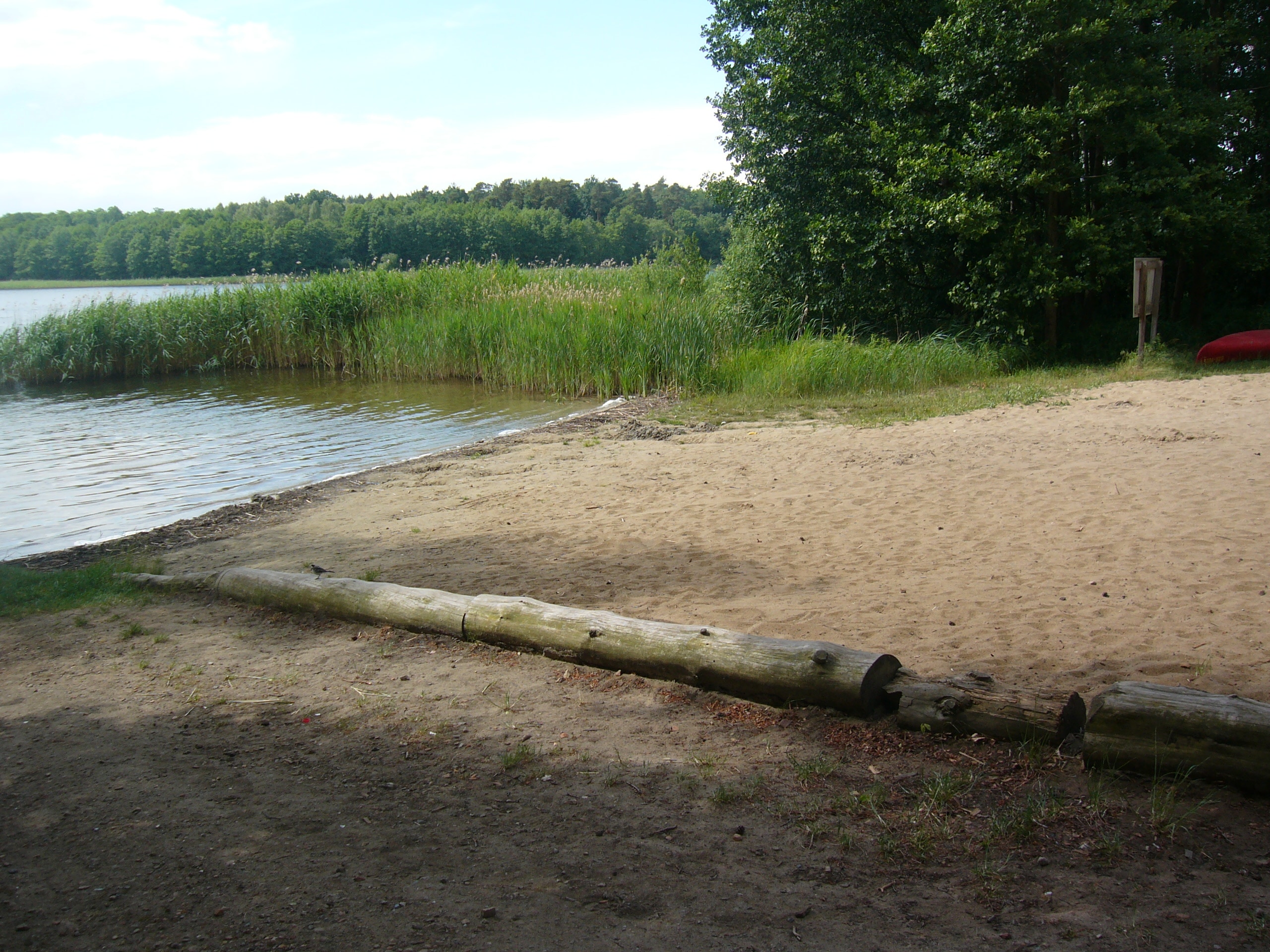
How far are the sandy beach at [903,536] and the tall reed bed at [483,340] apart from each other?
4.06m

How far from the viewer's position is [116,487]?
10500mm

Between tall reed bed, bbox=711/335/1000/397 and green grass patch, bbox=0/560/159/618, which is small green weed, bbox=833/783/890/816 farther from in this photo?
tall reed bed, bbox=711/335/1000/397

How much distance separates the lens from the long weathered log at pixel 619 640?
3.86 metres

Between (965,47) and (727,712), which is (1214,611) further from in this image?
(965,47)

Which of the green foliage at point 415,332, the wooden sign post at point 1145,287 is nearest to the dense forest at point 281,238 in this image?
the green foliage at point 415,332

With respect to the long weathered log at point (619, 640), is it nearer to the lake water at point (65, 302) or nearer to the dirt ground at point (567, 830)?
the dirt ground at point (567, 830)

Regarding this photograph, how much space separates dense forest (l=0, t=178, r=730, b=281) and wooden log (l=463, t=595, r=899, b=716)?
78.3ft

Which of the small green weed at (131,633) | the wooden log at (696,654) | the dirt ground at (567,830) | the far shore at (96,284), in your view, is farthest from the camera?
the far shore at (96,284)

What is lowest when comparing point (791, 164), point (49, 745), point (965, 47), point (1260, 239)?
point (49, 745)

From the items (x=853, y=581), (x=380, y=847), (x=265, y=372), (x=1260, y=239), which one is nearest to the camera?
(x=380, y=847)

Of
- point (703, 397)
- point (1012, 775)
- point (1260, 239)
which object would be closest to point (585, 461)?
point (703, 397)

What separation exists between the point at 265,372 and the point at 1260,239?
20818mm

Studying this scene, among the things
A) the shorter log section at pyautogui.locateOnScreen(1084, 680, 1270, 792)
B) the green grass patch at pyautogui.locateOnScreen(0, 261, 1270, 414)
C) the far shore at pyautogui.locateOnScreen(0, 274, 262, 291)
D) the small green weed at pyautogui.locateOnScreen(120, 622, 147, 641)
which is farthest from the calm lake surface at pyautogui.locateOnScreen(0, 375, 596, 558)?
the far shore at pyautogui.locateOnScreen(0, 274, 262, 291)

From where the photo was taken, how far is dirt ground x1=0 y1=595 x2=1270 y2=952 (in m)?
2.57
